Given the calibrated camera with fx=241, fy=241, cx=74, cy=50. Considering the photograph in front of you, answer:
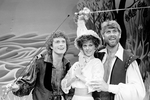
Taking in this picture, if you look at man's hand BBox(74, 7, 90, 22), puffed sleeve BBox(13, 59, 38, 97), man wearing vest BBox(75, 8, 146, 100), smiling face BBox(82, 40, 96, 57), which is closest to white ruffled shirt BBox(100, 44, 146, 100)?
man wearing vest BBox(75, 8, 146, 100)

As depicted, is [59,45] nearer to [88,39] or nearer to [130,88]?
[88,39]

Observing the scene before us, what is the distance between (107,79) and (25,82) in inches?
35.2

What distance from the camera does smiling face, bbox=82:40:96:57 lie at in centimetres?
233

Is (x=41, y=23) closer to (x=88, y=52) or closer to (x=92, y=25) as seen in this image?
(x=92, y=25)

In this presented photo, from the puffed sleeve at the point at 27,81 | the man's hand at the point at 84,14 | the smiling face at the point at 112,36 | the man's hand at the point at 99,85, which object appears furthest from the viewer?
the puffed sleeve at the point at 27,81

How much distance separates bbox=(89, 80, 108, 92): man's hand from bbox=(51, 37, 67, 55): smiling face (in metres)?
0.61

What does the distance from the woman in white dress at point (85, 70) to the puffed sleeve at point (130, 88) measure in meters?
0.19

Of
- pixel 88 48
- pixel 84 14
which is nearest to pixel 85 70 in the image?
pixel 88 48

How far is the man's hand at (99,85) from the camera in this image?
7.04 ft

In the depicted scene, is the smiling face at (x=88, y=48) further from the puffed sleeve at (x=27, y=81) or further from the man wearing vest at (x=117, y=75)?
the puffed sleeve at (x=27, y=81)

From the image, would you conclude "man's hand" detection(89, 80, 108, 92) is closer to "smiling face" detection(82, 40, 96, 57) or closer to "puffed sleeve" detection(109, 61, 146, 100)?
"puffed sleeve" detection(109, 61, 146, 100)

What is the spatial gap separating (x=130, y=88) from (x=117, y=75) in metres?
0.17

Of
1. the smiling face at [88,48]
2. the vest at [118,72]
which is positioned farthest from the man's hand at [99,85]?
the smiling face at [88,48]

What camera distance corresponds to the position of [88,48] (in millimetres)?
2320
